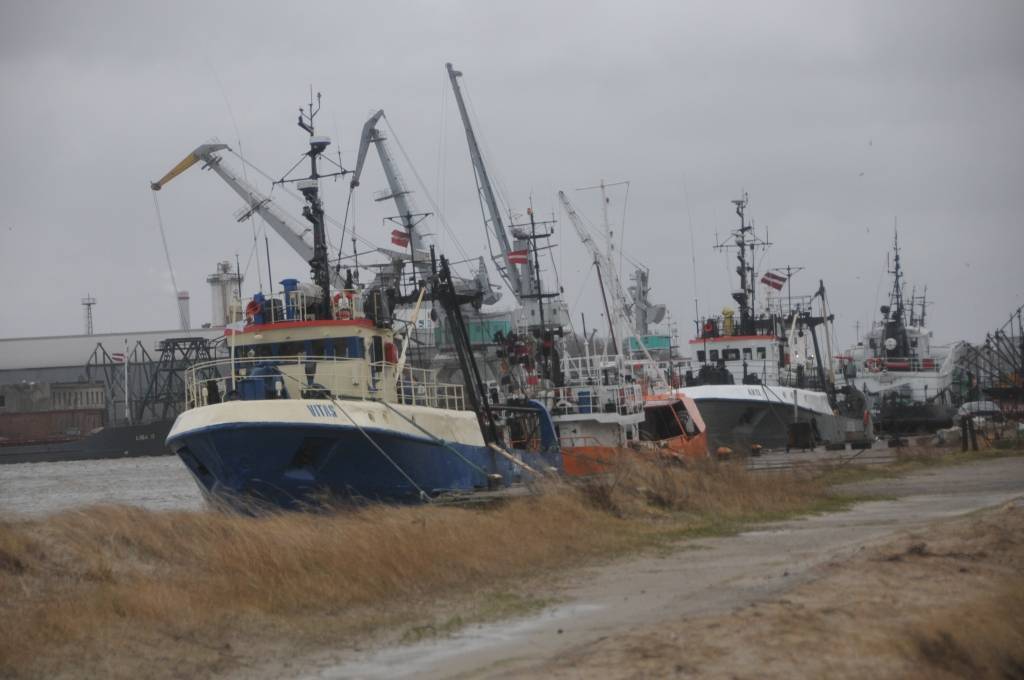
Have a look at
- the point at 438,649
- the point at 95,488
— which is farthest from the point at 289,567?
the point at 95,488

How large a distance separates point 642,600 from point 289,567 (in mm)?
3940

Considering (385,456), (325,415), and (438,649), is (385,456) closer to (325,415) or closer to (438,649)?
(325,415)

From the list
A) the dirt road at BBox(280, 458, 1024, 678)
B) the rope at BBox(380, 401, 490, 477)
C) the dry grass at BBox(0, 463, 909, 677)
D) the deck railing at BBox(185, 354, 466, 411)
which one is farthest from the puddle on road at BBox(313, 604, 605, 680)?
the rope at BBox(380, 401, 490, 477)

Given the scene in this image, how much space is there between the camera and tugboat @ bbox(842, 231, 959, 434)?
65.1 m

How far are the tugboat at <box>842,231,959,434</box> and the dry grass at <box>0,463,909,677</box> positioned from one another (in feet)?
137

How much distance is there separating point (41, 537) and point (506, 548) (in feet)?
19.2

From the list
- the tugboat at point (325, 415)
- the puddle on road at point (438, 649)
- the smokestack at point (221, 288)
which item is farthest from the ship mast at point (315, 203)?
the smokestack at point (221, 288)

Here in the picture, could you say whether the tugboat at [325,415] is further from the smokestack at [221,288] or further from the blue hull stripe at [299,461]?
the smokestack at [221,288]

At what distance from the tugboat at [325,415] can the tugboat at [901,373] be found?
36649 mm

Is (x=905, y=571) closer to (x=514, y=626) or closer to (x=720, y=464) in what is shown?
(x=514, y=626)

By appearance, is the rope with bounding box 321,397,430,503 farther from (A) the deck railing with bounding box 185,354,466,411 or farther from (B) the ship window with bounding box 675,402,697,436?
(B) the ship window with bounding box 675,402,697,436

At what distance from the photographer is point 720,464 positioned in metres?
25.3

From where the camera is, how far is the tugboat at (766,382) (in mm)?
48375

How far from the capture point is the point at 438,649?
1164 cm
